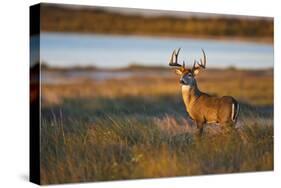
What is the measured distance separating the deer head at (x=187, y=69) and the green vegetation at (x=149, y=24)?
33 centimetres

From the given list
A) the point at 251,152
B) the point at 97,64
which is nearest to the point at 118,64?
the point at 97,64

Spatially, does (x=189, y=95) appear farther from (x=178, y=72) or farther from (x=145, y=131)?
(x=145, y=131)

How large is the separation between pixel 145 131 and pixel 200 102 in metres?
0.95

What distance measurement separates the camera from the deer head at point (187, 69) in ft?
39.0

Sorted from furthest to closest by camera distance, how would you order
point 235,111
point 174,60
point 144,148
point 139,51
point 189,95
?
point 235,111
point 189,95
point 174,60
point 139,51
point 144,148

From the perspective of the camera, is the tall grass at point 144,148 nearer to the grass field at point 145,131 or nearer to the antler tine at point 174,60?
the grass field at point 145,131

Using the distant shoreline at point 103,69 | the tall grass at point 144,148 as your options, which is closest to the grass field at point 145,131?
the tall grass at point 144,148

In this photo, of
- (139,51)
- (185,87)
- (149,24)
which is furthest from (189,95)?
(149,24)

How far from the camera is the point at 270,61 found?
12750mm

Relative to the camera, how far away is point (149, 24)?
11766 millimetres

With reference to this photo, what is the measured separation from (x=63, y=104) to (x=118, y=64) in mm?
951

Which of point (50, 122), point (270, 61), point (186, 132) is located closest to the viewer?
point (50, 122)

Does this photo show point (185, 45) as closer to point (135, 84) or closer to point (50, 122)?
point (135, 84)

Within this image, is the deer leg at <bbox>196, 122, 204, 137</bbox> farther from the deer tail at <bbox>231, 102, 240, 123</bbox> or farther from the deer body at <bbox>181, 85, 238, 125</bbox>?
the deer tail at <bbox>231, 102, 240, 123</bbox>
